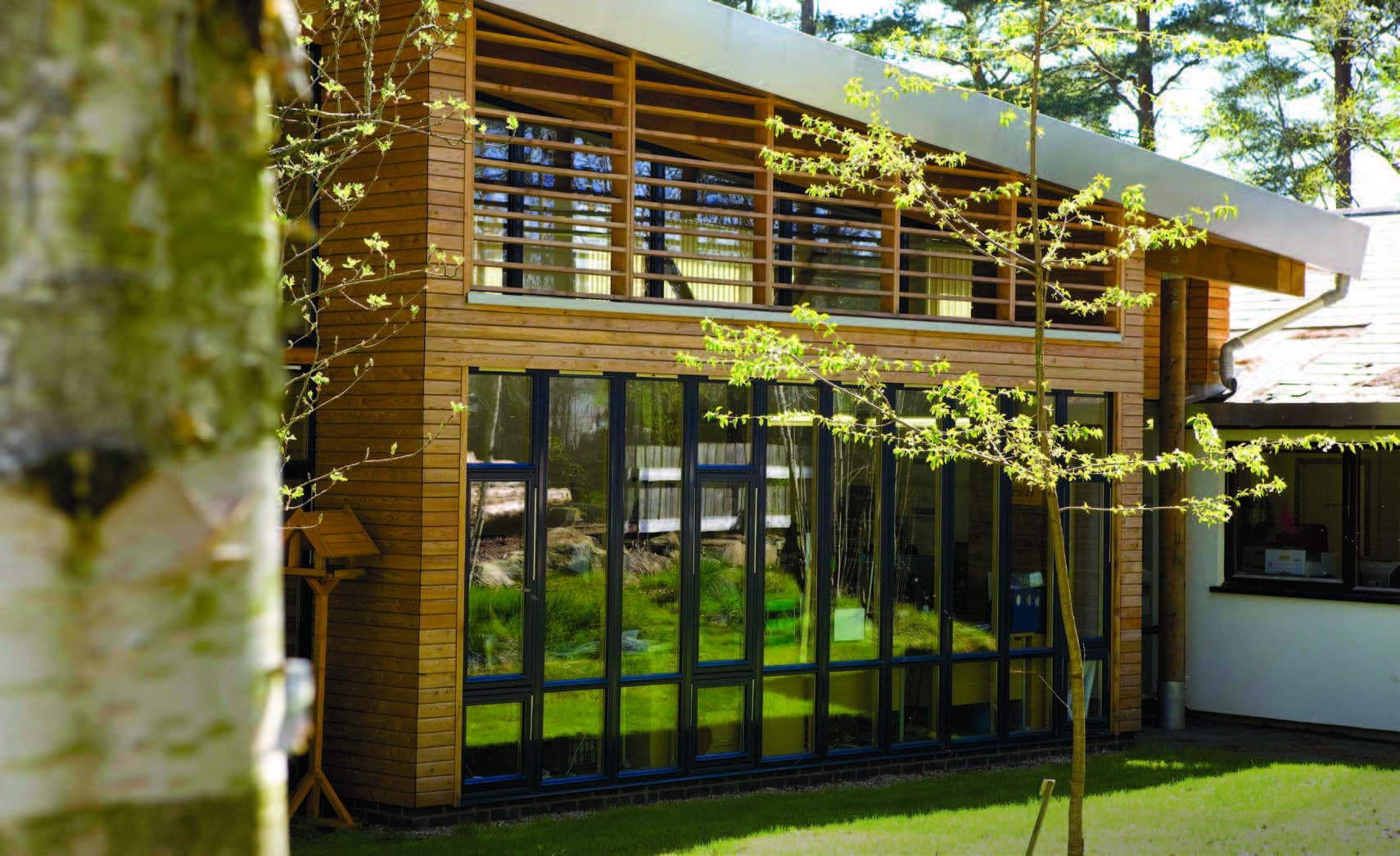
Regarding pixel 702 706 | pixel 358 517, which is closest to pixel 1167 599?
pixel 702 706

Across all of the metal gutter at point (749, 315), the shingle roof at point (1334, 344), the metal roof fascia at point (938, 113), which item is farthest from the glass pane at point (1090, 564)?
the shingle roof at point (1334, 344)

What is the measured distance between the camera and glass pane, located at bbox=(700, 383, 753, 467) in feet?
30.0

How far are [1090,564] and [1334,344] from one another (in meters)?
3.87

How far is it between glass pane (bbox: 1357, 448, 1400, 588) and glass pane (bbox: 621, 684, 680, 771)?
21.9 ft

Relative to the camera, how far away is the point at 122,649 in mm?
947

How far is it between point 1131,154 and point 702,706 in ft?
16.8

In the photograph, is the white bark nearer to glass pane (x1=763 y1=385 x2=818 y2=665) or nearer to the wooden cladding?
the wooden cladding

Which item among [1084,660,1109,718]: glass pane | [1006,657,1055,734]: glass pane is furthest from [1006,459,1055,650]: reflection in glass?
[1084,660,1109,718]: glass pane

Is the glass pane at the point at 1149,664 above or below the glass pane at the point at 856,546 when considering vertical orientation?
below

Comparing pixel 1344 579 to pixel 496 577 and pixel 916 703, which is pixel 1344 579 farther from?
pixel 496 577

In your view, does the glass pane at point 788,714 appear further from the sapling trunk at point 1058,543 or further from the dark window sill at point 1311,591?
the dark window sill at point 1311,591

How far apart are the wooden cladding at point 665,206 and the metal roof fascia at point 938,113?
27 centimetres

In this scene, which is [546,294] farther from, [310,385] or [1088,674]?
[1088,674]

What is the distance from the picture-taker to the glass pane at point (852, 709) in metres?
9.71
